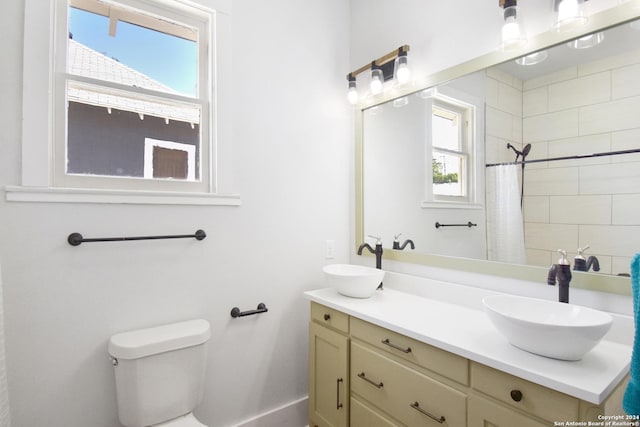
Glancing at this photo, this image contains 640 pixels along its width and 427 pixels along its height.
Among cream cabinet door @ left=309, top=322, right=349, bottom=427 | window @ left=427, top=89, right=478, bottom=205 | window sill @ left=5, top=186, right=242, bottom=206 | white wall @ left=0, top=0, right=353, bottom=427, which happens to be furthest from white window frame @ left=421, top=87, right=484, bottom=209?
window sill @ left=5, top=186, right=242, bottom=206

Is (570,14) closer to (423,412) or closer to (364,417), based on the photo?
(423,412)

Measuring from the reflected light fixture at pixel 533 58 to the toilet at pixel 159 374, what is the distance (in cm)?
188

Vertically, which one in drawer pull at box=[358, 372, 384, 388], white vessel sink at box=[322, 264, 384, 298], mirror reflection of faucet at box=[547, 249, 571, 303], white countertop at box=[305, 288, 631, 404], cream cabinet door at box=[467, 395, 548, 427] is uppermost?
mirror reflection of faucet at box=[547, 249, 571, 303]

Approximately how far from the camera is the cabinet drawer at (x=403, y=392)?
1.10 meters

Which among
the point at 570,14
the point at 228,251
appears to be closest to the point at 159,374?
the point at 228,251

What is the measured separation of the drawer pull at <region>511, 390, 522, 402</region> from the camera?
36.9 inches

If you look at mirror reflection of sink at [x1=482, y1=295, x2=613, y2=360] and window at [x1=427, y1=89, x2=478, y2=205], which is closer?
mirror reflection of sink at [x1=482, y1=295, x2=613, y2=360]

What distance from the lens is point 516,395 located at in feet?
3.09

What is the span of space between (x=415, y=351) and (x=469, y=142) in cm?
108

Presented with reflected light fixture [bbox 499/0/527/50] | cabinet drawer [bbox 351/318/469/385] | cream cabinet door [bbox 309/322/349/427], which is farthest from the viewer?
cream cabinet door [bbox 309/322/349/427]

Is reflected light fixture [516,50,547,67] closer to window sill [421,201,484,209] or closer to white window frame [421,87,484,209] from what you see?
white window frame [421,87,484,209]

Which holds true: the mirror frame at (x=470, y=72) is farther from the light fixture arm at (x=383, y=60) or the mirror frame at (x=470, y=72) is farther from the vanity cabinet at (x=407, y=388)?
the vanity cabinet at (x=407, y=388)

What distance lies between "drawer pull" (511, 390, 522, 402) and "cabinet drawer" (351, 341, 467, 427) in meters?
0.17

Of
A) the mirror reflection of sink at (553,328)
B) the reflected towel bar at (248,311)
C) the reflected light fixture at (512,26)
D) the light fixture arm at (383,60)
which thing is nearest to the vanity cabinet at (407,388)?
the mirror reflection of sink at (553,328)
